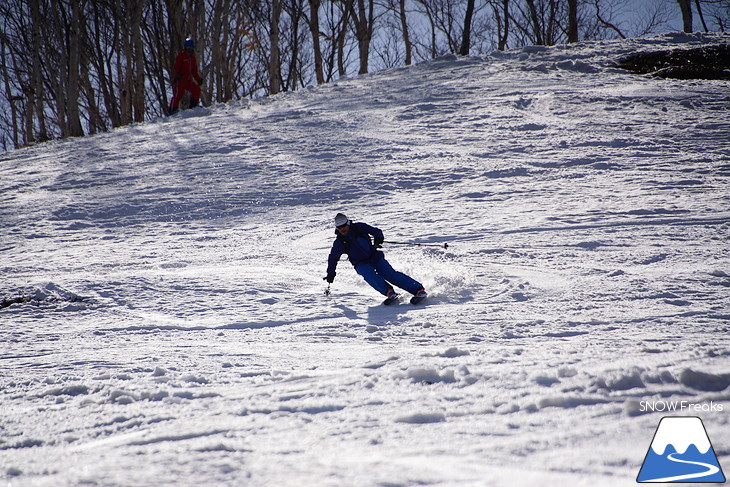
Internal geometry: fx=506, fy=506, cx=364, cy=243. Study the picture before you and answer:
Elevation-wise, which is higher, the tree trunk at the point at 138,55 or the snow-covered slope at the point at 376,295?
the tree trunk at the point at 138,55

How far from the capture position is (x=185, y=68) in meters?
14.5

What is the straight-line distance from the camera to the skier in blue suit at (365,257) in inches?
233

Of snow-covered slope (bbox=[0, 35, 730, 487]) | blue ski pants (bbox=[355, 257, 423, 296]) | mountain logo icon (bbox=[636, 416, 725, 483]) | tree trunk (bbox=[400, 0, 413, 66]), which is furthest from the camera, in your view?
tree trunk (bbox=[400, 0, 413, 66])

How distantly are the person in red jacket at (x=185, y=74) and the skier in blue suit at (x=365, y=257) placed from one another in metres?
10.6

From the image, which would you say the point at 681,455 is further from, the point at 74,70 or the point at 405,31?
the point at 405,31

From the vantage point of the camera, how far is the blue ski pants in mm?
5844

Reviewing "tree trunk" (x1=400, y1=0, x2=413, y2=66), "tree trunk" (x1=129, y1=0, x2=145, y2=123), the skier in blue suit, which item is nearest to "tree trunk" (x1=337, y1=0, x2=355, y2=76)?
"tree trunk" (x1=400, y1=0, x2=413, y2=66)

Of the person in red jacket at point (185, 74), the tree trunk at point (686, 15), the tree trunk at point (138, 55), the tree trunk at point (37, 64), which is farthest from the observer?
the tree trunk at point (686, 15)

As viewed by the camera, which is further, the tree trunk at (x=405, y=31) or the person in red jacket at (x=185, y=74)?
the tree trunk at (x=405, y=31)

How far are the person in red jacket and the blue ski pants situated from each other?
10992 millimetres

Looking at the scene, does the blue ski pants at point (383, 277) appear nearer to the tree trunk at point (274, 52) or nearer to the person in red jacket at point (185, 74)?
the person in red jacket at point (185, 74)

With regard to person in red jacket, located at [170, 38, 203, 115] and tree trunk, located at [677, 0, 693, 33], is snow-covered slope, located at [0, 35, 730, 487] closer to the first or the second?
person in red jacket, located at [170, 38, 203, 115]

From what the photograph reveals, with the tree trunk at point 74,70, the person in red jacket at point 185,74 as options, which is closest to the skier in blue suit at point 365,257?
the person in red jacket at point 185,74

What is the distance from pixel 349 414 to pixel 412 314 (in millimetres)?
2391
